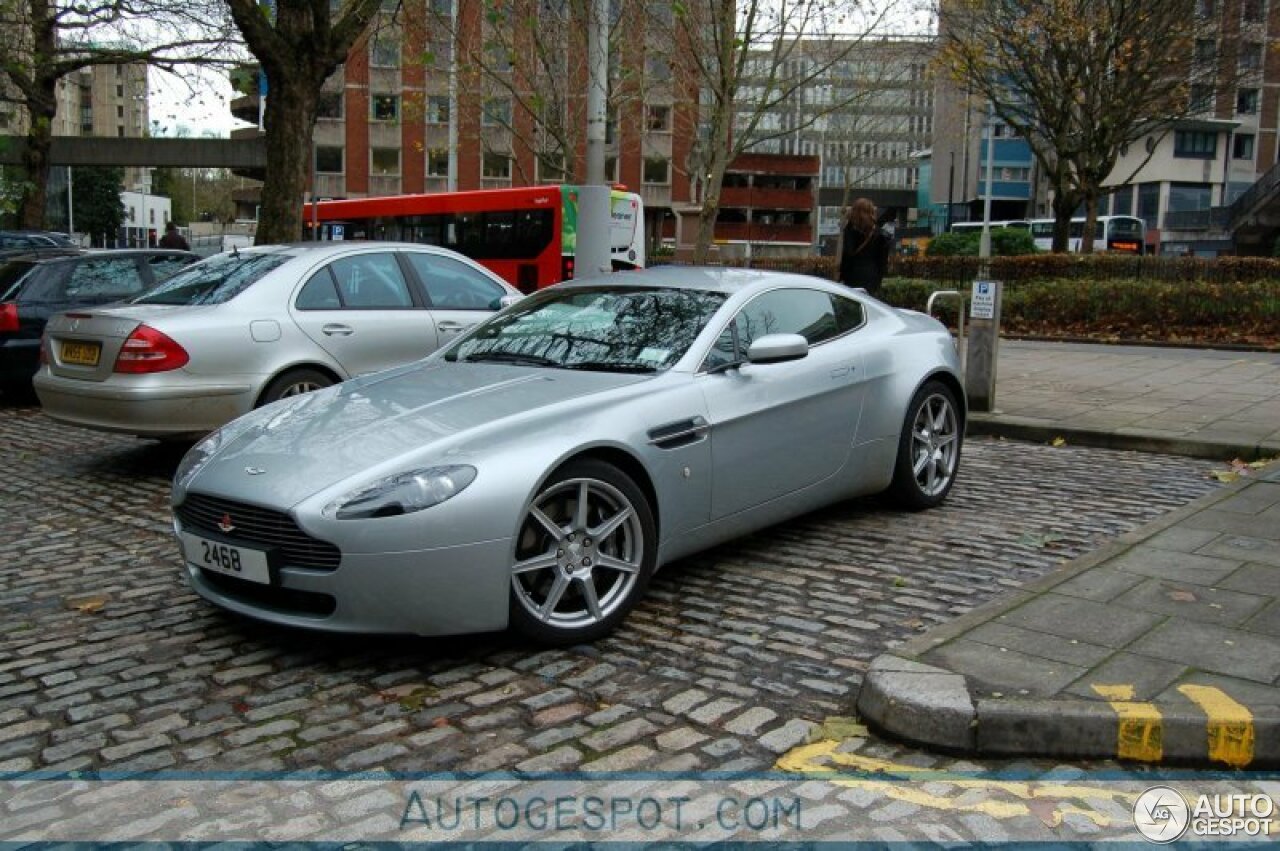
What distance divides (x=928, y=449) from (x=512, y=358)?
2.54 m

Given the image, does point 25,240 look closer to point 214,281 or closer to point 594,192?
point 594,192

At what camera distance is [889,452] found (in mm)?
6070

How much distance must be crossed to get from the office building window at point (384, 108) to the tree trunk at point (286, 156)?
1821 inches

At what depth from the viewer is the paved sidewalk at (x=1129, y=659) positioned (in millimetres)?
3355

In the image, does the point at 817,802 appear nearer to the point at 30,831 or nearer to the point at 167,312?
the point at 30,831

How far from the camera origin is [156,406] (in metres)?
7.07

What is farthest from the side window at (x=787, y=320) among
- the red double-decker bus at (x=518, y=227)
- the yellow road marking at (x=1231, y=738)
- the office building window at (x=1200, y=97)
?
the office building window at (x=1200, y=97)

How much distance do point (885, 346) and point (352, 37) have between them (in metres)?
10.0

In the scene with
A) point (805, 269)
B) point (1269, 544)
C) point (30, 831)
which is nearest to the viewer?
point (30, 831)

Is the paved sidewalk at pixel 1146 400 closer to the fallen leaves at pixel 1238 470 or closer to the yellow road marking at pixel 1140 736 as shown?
the fallen leaves at pixel 1238 470

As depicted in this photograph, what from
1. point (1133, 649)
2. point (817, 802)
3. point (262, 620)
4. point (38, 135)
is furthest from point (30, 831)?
point (38, 135)

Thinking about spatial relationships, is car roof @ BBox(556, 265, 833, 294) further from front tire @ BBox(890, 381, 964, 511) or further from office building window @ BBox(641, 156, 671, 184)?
office building window @ BBox(641, 156, 671, 184)

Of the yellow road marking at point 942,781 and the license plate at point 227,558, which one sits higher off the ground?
the license plate at point 227,558

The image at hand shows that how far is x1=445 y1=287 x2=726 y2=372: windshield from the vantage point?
5.09m
